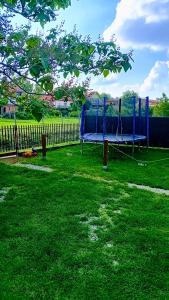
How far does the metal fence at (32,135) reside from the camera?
1400cm

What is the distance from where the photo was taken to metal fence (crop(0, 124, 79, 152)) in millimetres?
14000

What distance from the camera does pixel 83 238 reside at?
543 cm

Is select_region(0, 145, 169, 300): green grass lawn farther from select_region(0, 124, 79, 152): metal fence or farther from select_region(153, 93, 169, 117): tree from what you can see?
select_region(153, 93, 169, 117): tree

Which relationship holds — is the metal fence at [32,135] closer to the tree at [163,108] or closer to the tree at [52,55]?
the tree at [52,55]

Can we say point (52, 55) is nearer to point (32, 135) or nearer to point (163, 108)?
point (32, 135)

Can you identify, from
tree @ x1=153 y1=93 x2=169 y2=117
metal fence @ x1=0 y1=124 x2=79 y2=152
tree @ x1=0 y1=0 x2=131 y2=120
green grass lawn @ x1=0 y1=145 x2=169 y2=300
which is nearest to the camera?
tree @ x1=0 y1=0 x2=131 y2=120

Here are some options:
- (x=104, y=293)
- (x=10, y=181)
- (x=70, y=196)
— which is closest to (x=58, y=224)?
(x=70, y=196)

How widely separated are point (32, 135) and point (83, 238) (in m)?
10.8

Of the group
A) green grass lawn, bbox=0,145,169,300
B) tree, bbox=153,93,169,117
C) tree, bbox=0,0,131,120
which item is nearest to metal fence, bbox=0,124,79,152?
green grass lawn, bbox=0,145,169,300

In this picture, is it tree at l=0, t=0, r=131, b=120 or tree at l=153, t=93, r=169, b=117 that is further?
tree at l=153, t=93, r=169, b=117

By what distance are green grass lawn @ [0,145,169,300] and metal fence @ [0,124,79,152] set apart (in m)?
4.42

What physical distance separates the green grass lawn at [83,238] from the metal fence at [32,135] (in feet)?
14.5

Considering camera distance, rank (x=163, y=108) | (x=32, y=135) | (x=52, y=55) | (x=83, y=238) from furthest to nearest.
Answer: (x=163, y=108) → (x=32, y=135) → (x=83, y=238) → (x=52, y=55)

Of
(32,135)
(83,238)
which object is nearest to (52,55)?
(83,238)
